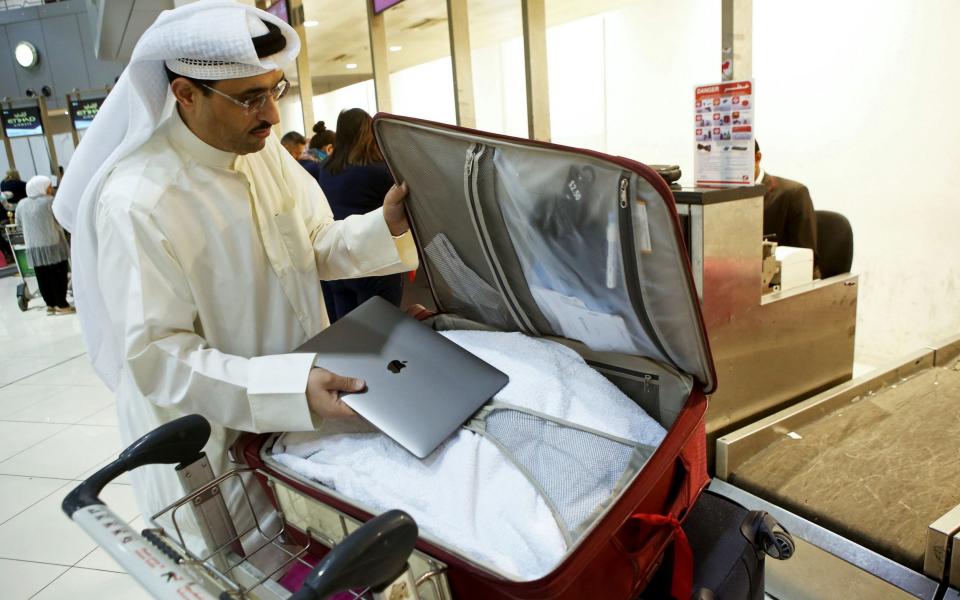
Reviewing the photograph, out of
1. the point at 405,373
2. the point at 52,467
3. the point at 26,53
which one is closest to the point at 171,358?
the point at 405,373

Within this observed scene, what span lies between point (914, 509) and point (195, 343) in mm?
1670

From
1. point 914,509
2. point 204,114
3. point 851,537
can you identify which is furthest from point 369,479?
point 914,509

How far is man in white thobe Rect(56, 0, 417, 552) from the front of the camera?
3.45 ft

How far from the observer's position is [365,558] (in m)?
0.58

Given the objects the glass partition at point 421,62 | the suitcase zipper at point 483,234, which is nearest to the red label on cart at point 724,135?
the suitcase zipper at point 483,234

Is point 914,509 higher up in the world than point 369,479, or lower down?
lower down

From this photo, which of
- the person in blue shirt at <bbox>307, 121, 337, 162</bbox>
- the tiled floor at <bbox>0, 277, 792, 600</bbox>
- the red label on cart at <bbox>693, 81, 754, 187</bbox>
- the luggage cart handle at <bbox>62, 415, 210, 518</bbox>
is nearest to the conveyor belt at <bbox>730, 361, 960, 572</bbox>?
the red label on cart at <bbox>693, 81, 754, 187</bbox>

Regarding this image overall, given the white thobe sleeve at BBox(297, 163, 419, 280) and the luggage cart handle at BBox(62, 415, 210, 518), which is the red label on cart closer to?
the white thobe sleeve at BBox(297, 163, 419, 280)

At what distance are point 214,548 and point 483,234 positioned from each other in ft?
2.17

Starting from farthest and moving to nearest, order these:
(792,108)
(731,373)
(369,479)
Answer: (792,108), (731,373), (369,479)

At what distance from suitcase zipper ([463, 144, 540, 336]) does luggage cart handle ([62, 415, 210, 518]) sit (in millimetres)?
550

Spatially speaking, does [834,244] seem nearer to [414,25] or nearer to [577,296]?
[577,296]

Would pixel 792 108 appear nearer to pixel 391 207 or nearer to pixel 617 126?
pixel 617 126

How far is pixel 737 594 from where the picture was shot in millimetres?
963
